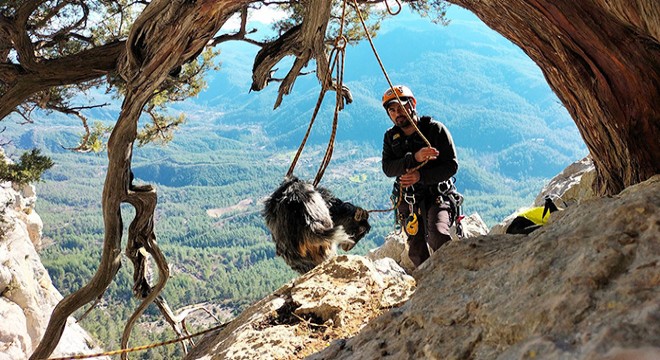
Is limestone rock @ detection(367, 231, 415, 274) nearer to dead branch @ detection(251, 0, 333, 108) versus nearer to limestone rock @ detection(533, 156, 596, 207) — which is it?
limestone rock @ detection(533, 156, 596, 207)

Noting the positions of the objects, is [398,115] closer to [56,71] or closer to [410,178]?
[410,178]

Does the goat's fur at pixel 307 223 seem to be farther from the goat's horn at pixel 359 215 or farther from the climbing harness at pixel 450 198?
the climbing harness at pixel 450 198

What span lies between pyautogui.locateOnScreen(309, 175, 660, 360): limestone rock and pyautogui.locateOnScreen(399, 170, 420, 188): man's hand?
1822 mm

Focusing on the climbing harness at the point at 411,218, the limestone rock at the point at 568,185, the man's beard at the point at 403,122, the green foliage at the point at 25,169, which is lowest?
A: the limestone rock at the point at 568,185

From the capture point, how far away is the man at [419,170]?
3.62m

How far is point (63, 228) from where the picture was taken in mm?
144125

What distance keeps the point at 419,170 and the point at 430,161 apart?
0.11m

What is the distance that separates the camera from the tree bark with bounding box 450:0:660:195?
226 centimetres

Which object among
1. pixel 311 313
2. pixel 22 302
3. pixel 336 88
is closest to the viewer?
pixel 311 313

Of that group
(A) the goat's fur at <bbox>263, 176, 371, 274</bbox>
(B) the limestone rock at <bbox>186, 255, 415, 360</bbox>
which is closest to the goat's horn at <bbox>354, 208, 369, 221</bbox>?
(A) the goat's fur at <bbox>263, 176, 371, 274</bbox>

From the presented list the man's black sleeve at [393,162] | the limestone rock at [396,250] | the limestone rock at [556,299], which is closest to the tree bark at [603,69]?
the limestone rock at [556,299]

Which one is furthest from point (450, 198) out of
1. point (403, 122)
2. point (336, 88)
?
point (336, 88)

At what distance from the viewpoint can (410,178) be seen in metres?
3.66

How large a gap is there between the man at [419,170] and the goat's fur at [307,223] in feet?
1.49
